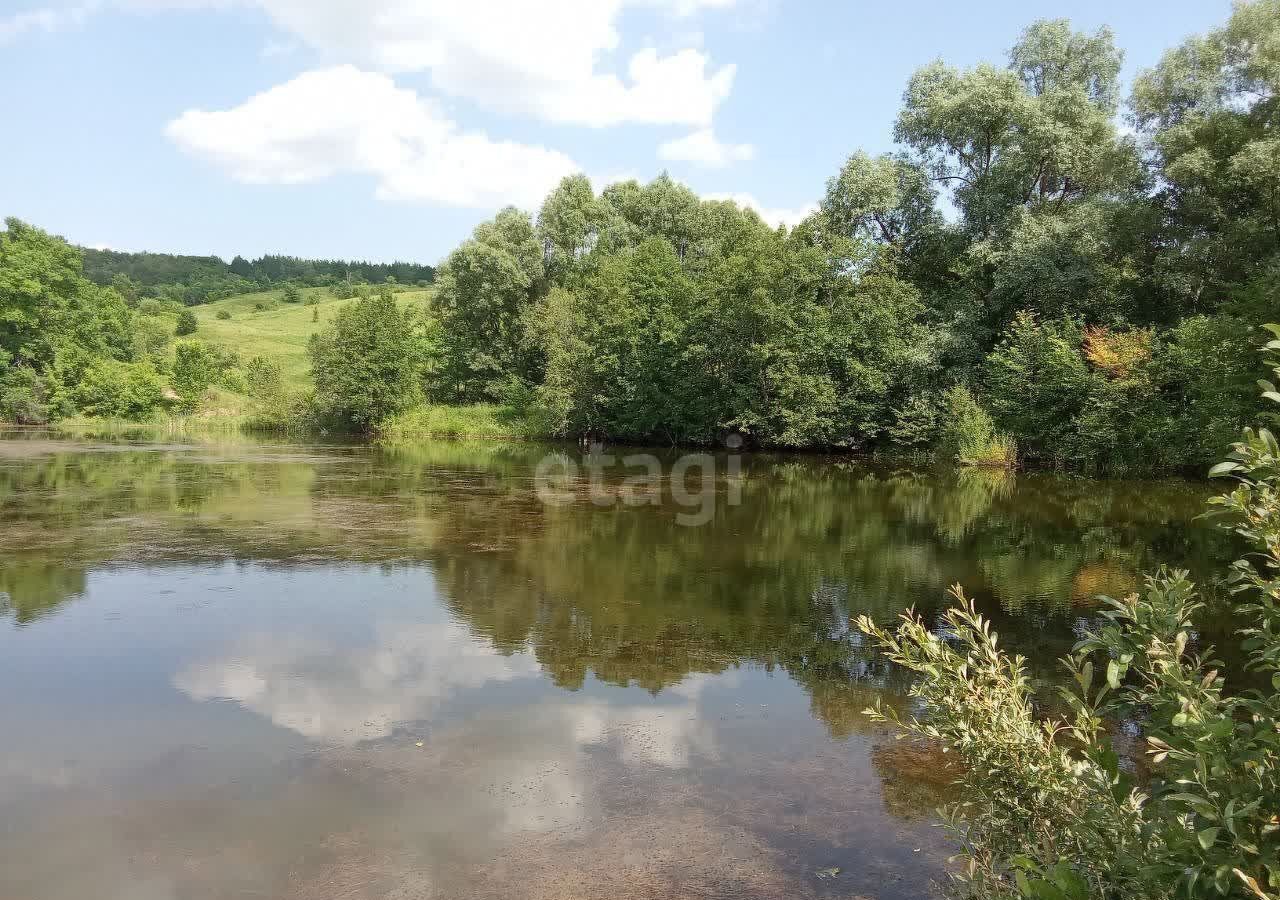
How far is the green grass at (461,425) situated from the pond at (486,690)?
1077 inches

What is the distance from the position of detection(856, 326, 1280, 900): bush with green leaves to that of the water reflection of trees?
3.72m

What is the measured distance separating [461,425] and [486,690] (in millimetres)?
39189

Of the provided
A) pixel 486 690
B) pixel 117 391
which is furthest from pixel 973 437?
pixel 117 391

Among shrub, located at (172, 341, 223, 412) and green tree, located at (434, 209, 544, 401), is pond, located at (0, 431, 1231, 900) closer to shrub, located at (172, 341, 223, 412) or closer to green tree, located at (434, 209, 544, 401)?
green tree, located at (434, 209, 544, 401)

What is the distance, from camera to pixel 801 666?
8109 millimetres

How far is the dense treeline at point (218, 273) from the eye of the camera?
106806 mm

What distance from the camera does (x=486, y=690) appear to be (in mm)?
7297

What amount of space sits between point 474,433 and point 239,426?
16498mm

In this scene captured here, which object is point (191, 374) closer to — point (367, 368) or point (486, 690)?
point (367, 368)

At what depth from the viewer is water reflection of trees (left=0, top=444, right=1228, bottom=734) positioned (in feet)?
28.9

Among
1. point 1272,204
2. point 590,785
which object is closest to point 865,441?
point 1272,204

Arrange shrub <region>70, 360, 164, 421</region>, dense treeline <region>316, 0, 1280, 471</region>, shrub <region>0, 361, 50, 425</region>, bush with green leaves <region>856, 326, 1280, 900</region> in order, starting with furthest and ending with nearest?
1. shrub <region>70, 360, 164, 421</region>
2. shrub <region>0, 361, 50, 425</region>
3. dense treeline <region>316, 0, 1280, 471</region>
4. bush with green leaves <region>856, 326, 1280, 900</region>

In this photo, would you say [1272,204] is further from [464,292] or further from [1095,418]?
[464,292]

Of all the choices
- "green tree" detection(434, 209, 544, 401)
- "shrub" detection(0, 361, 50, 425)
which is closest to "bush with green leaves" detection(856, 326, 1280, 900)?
"green tree" detection(434, 209, 544, 401)
